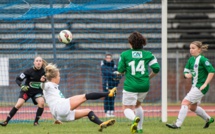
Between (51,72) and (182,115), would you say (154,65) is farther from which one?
(51,72)

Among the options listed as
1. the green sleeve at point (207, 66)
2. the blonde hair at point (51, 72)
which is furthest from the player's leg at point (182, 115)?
the blonde hair at point (51, 72)

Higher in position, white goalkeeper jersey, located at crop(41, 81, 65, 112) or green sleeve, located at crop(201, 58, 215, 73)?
green sleeve, located at crop(201, 58, 215, 73)

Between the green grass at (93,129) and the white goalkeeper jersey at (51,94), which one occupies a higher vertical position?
the white goalkeeper jersey at (51,94)

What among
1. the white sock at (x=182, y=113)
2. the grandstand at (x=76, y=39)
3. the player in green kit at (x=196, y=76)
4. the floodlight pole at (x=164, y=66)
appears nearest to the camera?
the white sock at (x=182, y=113)

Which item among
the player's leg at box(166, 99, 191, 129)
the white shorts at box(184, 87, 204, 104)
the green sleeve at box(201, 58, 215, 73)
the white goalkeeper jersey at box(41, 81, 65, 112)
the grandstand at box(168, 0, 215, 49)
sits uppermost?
the grandstand at box(168, 0, 215, 49)

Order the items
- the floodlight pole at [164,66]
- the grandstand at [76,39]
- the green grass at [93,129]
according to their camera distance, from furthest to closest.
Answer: the grandstand at [76,39] → the floodlight pole at [164,66] → the green grass at [93,129]

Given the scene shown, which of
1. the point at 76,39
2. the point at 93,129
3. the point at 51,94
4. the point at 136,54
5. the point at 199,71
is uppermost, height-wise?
the point at 76,39

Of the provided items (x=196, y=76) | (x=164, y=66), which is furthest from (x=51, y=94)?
(x=164, y=66)

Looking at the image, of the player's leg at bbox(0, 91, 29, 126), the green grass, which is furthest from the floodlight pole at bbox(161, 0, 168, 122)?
the player's leg at bbox(0, 91, 29, 126)

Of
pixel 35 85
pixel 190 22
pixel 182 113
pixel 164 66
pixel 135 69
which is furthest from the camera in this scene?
pixel 190 22

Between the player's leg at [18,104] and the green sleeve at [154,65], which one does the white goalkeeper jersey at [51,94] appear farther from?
the player's leg at [18,104]

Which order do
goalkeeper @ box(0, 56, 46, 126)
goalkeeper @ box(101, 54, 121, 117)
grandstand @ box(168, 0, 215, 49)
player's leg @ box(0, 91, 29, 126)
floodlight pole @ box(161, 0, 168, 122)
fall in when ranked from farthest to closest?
grandstand @ box(168, 0, 215, 49) < goalkeeper @ box(101, 54, 121, 117) < floodlight pole @ box(161, 0, 168, 122) < goalkeeper @ box(0, 56, 46, 126) < player's leg @ box(0, 91, 29, 126)

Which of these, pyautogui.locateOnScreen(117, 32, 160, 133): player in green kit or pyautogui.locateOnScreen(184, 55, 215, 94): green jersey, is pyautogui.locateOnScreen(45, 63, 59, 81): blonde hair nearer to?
pyautogui.locateOnScreen(117, 32, 160, 133): player in green kit

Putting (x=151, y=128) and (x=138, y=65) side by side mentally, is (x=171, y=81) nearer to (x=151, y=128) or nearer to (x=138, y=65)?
(x=151, y=128)
